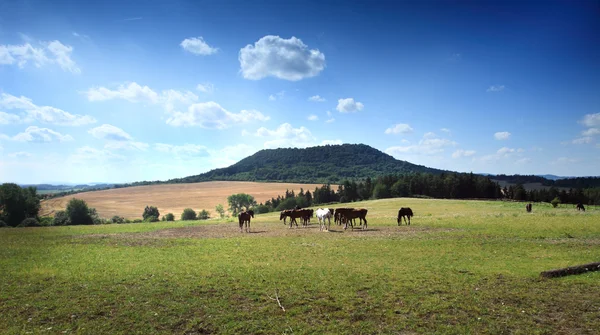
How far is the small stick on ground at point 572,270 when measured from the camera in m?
13.3

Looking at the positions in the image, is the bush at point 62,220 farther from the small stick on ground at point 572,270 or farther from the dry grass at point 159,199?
the small stick on ground at point 572,270

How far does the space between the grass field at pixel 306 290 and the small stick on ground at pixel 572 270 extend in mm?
357

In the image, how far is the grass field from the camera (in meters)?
9.25

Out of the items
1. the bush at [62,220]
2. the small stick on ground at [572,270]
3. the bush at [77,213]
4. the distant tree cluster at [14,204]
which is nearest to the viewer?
the small stick on ground at [572,270]

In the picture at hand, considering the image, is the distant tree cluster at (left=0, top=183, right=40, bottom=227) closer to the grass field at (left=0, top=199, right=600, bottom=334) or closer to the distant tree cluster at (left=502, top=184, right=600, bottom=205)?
the grass field at (left=0, top=199, right=600, bottom=334)

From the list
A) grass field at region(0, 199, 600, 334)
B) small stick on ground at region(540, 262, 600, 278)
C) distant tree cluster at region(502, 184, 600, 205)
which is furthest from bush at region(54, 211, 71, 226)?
distant tree cluster at region(502, 184, 600, 205)

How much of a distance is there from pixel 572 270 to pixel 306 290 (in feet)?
39.4

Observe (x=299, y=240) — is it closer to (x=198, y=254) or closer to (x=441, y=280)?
(x=198, y=254)

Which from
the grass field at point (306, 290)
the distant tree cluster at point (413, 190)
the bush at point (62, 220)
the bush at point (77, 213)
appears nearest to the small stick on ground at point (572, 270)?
the grass field at point (306, 290)

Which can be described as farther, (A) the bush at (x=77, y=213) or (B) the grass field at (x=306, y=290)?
(A) the bush at (x=77, y=213)

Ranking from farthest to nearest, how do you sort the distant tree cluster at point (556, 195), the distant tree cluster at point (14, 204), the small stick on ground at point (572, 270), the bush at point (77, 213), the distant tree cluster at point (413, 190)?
the distant tree cluster at point (413, 190) < the distant tree cluster at point (556, 195) < the bush at point (77, 213) < the distant tree cluster at point (14, 204) < the small stick on ground at point (572, 270)

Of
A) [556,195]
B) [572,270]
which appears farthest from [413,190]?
[572,270]

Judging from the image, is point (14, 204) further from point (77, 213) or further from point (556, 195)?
point (556, 195)

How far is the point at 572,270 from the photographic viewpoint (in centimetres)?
1366
